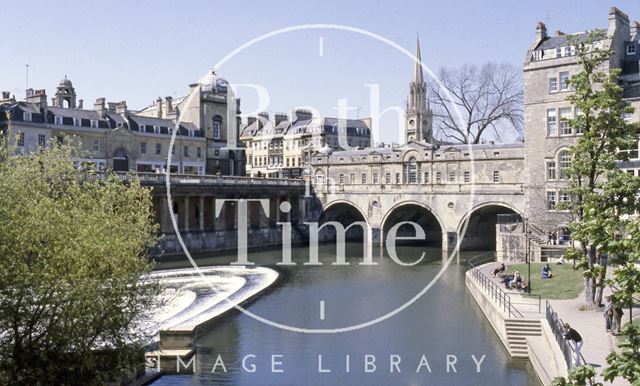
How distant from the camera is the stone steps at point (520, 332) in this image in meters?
22.3

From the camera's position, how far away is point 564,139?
45.1m

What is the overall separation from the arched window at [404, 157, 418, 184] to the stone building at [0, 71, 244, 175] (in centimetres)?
2302

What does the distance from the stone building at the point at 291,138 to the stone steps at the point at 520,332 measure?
6160 centimetres

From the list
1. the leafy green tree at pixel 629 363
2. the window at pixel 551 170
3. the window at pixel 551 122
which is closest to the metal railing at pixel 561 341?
the leafy green tree at pixel 629 363

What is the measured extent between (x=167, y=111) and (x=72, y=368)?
202ft

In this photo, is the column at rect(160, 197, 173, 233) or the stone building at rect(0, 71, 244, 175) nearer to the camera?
the column at rect(160, 197, 173, 233)

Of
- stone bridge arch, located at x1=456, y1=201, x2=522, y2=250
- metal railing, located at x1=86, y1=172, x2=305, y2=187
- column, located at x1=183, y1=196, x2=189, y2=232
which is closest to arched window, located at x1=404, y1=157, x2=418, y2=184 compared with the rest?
stone bridge arch, located at x1=456, y1=201, x2=522, y2=250

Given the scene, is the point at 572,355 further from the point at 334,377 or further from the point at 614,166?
the point at 614,166

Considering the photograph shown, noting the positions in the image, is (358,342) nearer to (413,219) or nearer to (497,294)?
(497,294)

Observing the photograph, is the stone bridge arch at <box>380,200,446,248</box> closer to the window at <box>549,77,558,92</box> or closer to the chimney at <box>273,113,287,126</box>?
the window at <box>549,77,558,92</box>

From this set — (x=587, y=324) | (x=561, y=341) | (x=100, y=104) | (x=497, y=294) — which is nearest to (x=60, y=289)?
(x=561, y=341)

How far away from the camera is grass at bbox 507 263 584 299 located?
28.5 metres

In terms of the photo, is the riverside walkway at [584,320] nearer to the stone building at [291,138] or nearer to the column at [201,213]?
the column at [201,213]

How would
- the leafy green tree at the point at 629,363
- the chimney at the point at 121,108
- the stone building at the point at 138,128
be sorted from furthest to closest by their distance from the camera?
the chimney at the point at 121,108 → the stone building at the point at 138,128 → the leafy green tree at the point at 629,363
